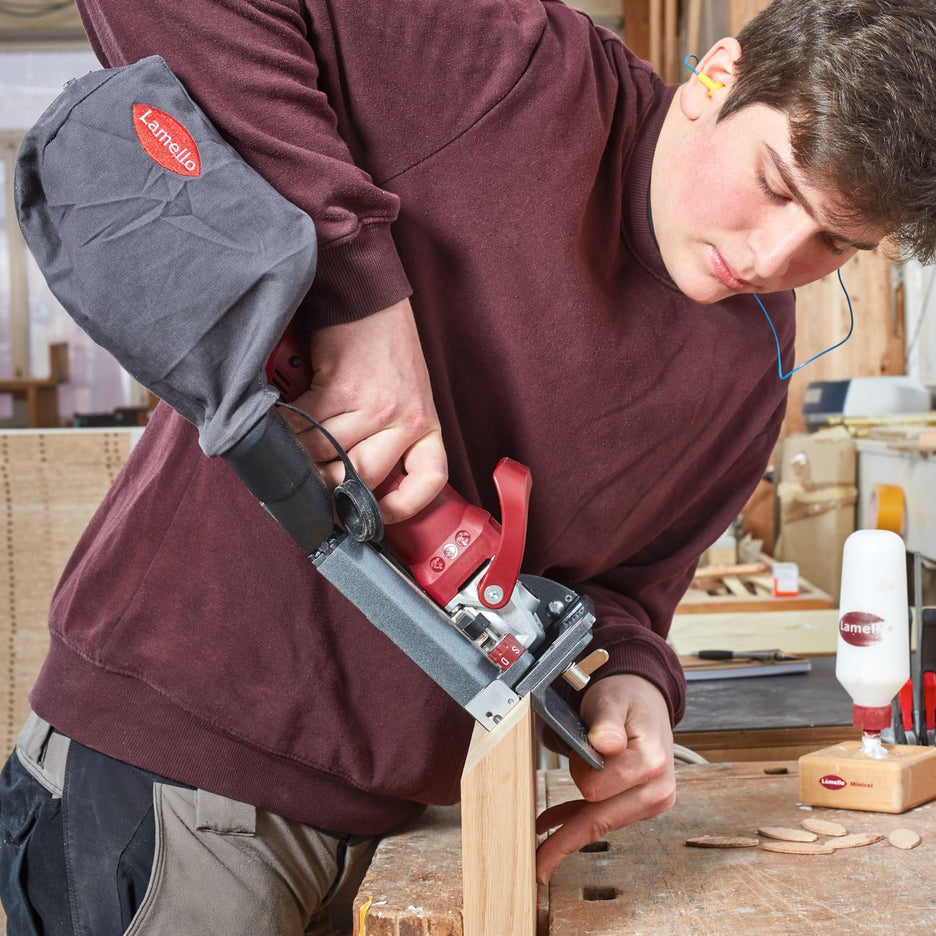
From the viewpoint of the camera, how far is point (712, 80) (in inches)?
37.5

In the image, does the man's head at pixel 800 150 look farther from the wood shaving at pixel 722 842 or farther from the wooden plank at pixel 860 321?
the wooden plank at pixel 860 321

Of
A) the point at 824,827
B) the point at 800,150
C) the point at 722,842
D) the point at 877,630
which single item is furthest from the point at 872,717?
the point at 800,150

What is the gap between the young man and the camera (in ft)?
2.76

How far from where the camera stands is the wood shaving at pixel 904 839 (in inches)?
42.1

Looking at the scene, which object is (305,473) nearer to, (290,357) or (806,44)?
(290,357)

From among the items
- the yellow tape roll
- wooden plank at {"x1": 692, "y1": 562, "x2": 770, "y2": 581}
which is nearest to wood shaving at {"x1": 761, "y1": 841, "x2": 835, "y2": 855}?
the yellow tape roll

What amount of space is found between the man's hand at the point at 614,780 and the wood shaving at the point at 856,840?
0.19 metres

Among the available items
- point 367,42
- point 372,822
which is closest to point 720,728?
point 372,822

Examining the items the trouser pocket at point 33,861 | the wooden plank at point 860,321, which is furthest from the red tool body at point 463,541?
the wooden plank at point 860,321

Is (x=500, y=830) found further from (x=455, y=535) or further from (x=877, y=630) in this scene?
(x=877, y=630)

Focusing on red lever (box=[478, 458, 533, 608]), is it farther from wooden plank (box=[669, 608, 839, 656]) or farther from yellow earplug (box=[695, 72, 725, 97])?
wooden plank (box=[669, 608, 839, 656])

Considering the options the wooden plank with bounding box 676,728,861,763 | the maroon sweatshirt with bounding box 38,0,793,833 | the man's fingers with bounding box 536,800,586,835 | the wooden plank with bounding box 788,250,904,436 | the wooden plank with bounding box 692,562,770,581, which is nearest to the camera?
the maroon sweatshirt with bounding box 38,0,793,833

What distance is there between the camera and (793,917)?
0.89 metres

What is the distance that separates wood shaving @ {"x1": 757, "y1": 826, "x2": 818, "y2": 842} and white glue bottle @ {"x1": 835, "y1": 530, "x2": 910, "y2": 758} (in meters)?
0.23
